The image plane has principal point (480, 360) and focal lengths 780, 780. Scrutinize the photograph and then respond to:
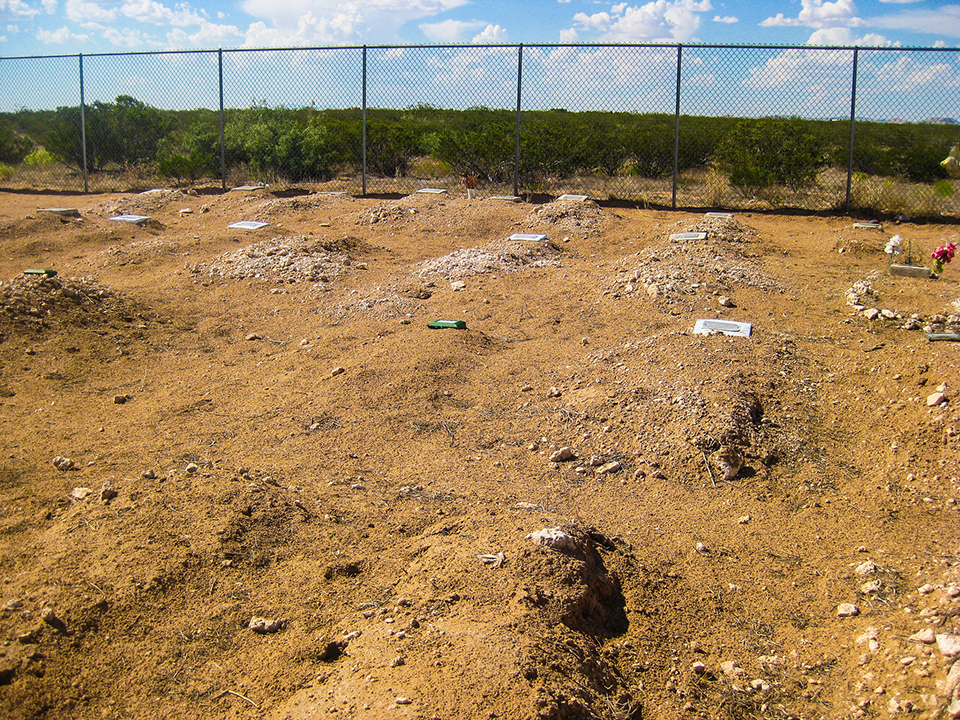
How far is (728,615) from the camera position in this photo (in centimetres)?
333

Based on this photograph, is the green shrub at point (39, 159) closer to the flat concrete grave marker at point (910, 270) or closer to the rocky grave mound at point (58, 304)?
the rocky grave mound at point (58, 304)

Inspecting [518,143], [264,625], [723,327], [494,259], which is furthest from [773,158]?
[264,625]

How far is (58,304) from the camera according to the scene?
6.76 meters

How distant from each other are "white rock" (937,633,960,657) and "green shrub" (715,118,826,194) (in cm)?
1064

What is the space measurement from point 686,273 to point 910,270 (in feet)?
8.17

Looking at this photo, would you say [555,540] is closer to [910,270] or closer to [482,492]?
[482,492]

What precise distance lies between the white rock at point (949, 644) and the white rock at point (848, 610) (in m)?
Result: 0.43

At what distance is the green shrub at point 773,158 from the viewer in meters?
12.5

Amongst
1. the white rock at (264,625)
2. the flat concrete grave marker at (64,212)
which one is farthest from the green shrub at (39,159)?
the white rock at (264,625)

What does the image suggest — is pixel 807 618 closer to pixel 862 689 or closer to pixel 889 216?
pixel 862 689

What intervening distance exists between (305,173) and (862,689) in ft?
46.3

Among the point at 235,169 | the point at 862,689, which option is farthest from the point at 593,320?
the point at 235,169

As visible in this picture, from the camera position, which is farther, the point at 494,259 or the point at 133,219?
the point at 133,219

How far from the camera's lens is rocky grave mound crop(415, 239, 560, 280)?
8469 mm
